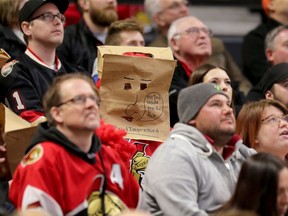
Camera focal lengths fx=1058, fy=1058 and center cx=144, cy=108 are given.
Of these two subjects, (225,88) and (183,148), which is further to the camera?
(225,88)

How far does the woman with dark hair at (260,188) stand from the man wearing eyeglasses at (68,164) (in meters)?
0.64

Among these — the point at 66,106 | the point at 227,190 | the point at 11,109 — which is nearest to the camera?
the point at 66,106

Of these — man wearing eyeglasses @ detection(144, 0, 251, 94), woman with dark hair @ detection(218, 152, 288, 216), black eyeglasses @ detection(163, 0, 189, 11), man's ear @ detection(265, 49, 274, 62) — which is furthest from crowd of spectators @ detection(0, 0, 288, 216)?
black eyeglasses @ detection(163, 0, 189, 11)

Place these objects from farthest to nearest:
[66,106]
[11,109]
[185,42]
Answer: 1. [185,42]
2. [11,109]
3. [66,106]

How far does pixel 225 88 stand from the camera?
690cm

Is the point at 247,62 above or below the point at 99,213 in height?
below

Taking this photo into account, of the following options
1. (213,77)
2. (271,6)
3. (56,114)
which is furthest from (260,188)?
(271,6)

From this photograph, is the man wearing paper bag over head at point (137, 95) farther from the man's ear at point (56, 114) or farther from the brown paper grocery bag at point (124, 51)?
the man's ear at point (56, 114)

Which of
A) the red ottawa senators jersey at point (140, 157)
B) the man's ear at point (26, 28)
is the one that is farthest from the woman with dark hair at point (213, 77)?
the man's ear at point (26, 28)

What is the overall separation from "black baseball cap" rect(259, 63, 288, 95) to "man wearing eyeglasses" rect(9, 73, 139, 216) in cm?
232

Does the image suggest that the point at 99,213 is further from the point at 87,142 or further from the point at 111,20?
the point at 111,20

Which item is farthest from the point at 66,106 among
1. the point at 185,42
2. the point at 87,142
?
the point at 185,42

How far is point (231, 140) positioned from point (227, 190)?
13.3 inches

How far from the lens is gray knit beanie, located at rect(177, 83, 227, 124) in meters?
5.73
